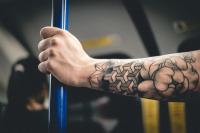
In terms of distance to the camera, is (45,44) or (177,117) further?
(177,117)

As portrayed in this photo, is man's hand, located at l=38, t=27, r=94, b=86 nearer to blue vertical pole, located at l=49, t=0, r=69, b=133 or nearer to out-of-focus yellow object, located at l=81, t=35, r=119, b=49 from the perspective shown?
blue vertical pole, located at l=49, t=0, r=69, b=133

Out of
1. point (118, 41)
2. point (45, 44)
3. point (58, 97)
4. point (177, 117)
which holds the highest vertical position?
point (118, 41)

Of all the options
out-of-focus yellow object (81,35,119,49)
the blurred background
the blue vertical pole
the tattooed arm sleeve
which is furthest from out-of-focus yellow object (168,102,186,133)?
the blue vertical pole

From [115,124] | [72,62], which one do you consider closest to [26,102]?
[115,124]

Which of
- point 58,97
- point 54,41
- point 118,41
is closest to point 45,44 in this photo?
point 54,41

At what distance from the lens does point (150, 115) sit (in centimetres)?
201

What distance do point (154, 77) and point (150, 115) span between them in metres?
1.35

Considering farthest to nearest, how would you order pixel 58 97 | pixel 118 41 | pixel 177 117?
pixel 118 41, pixel 177 117, pixel 58 97

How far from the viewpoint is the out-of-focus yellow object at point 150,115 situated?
2.00 metres

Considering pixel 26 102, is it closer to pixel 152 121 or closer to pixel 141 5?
pixel 152 121

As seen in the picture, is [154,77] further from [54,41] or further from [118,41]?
[118,41]

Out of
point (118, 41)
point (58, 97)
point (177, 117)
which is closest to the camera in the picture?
point (58, 97)

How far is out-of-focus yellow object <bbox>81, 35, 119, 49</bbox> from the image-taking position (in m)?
2.13

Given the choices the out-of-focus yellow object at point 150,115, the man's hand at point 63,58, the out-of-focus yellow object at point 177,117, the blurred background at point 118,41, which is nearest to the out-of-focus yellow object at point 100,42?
the blurred background at point 118,41
